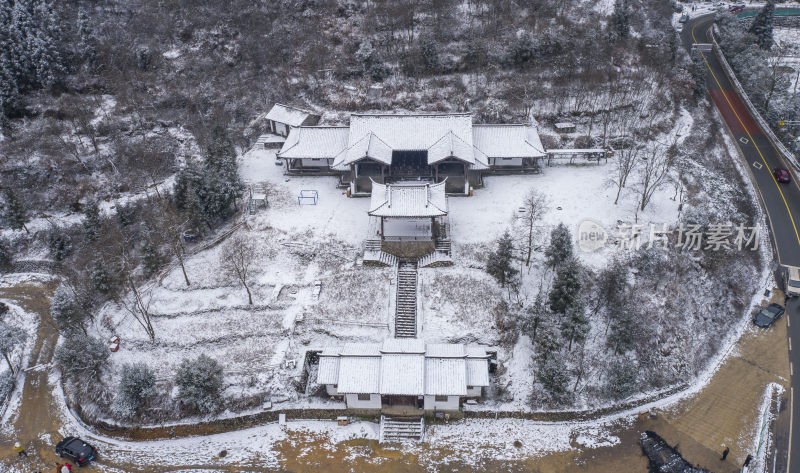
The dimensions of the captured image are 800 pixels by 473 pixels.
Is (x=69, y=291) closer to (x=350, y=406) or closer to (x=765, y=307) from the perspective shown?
(x=350, y=406)

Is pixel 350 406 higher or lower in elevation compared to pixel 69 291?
lower

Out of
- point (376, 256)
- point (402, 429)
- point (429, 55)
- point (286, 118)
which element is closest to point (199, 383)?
point (402, 429)

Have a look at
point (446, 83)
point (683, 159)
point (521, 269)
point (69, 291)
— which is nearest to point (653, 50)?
point (683, 159)

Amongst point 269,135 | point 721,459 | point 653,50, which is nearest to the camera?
point 721,459

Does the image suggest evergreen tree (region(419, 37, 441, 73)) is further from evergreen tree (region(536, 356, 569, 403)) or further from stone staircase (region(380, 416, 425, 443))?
stone staircase (region(380, 416, 425, 443))

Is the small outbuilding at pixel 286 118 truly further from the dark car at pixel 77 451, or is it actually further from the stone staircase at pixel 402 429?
the dark car at pixel 77 451

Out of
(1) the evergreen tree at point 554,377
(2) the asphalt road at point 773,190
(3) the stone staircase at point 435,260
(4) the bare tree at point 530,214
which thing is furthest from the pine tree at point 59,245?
(2) the asphalt road at point 773,190
